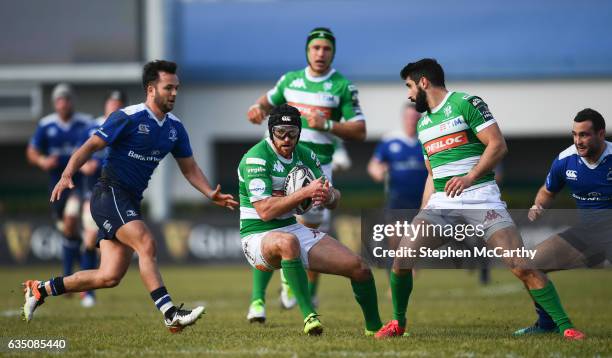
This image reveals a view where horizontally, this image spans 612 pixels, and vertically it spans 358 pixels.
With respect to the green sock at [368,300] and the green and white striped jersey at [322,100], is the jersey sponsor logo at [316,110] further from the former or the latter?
the green sock at [368,300]

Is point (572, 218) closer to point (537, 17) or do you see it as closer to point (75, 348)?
point (75, 348)

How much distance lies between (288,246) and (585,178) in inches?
108

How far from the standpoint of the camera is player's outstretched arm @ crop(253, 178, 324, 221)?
320 inches

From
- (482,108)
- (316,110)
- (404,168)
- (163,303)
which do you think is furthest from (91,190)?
(482,108)

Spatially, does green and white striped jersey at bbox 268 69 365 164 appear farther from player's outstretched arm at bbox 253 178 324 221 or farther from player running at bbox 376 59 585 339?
player's outstretched arm at bbox 253 178 324 221

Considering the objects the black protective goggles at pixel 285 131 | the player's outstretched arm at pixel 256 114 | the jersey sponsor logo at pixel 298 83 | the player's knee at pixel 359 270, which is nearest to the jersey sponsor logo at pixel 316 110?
the jersey sponsor logo at pixel 298 83

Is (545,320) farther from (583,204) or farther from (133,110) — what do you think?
(133,110)

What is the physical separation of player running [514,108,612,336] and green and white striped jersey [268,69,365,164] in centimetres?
252

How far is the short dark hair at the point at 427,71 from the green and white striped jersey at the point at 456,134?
16 centimetres

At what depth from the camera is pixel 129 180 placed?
29.9 ft

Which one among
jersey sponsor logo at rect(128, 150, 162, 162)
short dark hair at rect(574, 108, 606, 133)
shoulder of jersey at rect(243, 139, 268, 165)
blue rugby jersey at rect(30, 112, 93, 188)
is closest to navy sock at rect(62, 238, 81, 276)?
blue rugby jersey at rect(30, 112, 93, 188)

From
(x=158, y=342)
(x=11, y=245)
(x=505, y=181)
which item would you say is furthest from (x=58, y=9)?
(x=158, y=342)

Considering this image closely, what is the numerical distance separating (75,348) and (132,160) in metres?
1.92

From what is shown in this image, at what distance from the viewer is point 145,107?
9.09m
